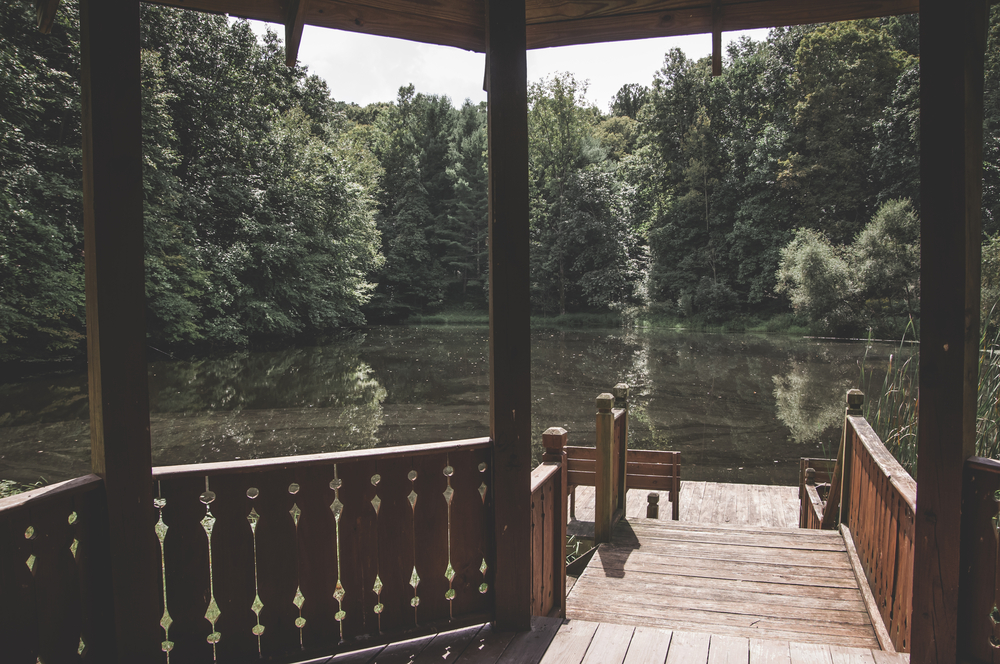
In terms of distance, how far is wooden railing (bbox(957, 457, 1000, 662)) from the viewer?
2.07 meters

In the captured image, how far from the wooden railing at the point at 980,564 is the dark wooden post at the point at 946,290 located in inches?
1.8

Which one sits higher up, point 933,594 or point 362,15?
point 362,15

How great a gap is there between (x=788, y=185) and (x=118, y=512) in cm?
3331

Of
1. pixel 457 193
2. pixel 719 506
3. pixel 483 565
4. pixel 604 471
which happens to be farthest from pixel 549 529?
pixel 457 193

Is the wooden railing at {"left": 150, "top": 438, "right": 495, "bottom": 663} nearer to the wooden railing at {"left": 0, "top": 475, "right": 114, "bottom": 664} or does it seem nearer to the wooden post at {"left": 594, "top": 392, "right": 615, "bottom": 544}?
the wooden railing at {"left": 0, "top": 475, "right": 114, "bottom": 664}

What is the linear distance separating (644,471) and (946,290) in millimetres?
4304

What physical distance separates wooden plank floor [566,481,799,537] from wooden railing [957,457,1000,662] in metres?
3.74

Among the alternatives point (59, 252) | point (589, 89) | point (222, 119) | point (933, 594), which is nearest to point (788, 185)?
point (589, 89)

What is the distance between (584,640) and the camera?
2.41m

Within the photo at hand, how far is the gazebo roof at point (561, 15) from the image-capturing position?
268 cm

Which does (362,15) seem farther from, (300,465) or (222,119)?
(222,119)

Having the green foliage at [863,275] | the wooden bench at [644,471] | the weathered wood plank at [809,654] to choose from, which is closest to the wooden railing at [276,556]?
the weathered wood plank at [809,654]

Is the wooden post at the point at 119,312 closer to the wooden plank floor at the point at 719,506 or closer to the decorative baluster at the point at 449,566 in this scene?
the decorative baluster at the point at 449,566

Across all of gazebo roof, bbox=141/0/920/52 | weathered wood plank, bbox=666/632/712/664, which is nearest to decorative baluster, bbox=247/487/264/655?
weathered wood plank, bbox=666/632/712/664
